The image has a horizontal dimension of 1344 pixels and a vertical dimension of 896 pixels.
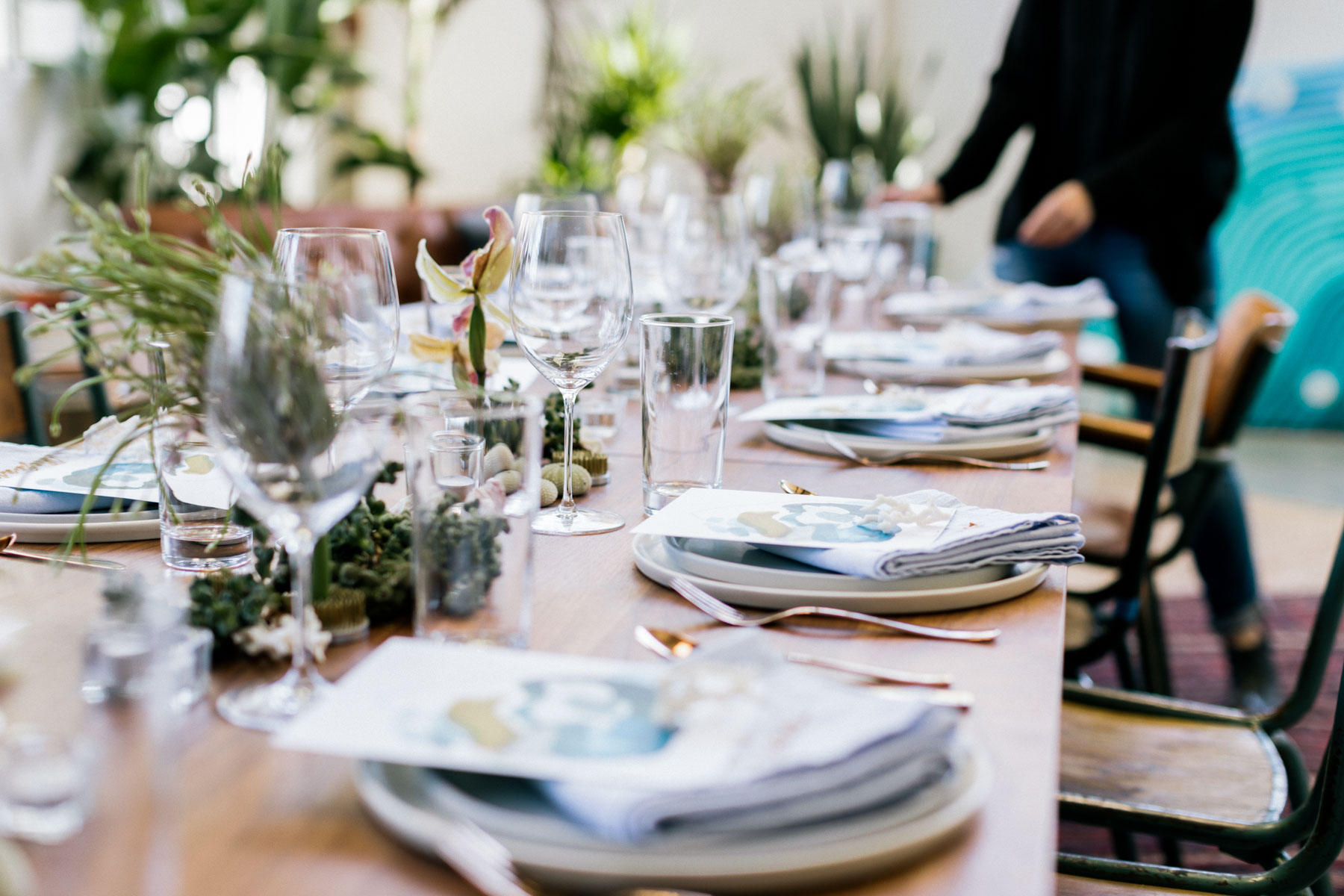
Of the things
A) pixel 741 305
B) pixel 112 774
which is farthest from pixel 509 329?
pixel 741 305

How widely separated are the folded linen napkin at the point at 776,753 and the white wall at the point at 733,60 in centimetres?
526

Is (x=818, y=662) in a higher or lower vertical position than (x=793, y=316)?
lower

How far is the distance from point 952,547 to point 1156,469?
1030 mm

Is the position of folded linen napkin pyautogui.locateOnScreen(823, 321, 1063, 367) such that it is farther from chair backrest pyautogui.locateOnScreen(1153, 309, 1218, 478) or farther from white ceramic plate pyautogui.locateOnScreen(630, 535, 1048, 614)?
white ceramic plate pyautogui.locateOnScreen(630, 535, 1048, 614)

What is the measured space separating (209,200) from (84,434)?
355 mm

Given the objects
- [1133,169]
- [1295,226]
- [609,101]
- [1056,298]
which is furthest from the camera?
[609,101]

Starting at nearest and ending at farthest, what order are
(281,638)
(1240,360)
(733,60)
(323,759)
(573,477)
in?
(323,759) < (281,638) < (573,477) < (1240,360) < (733,60)

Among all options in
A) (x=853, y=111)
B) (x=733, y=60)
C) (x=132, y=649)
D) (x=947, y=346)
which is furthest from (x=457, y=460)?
(x=733, y=60)

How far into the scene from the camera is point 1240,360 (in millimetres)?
2035

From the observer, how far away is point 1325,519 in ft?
13.7

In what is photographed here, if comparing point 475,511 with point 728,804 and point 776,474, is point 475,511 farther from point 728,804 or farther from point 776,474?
point 776,474

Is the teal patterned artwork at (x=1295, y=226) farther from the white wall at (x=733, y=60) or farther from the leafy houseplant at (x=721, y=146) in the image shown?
the leafy houseplant at (x=721, y=146)

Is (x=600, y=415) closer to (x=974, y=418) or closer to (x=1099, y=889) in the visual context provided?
(x=974, y=418)

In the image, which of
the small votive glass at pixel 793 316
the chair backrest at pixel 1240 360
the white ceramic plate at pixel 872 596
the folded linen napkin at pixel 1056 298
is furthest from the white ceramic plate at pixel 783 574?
the folded linen napkin at pixel 1056 298
